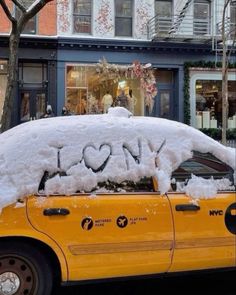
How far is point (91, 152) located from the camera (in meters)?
4.65

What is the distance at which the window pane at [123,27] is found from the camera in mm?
23344

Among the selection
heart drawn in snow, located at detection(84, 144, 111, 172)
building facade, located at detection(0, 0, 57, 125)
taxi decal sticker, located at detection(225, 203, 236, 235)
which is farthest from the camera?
building facade, located at detection(0, 0, 57, 125)

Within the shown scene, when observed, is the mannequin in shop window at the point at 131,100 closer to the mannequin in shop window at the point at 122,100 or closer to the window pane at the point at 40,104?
the mannequin in shop window at the point at 122,100

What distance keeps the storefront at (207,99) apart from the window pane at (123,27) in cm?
336

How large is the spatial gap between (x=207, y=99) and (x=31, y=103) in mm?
7964

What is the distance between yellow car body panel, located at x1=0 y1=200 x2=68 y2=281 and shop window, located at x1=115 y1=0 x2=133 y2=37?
1984 centimetres

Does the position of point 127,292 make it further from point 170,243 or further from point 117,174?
point 117,174

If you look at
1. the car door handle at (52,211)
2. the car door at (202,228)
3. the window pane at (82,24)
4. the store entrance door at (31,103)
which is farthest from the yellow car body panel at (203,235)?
the window pane at (82,24)

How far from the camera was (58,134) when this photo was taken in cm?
466

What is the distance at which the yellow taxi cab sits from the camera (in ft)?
14.4

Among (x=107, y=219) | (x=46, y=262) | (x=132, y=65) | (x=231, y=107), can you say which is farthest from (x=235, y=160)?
(x=231, y=107)

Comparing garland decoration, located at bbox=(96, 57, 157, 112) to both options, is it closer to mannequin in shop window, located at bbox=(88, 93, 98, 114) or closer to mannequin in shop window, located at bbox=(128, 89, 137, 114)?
mannequin in shop window, located at bbox=(128, 89, 137, 114)

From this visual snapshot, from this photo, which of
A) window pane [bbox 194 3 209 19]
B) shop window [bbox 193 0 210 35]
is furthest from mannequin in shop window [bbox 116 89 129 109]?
window pane [bbox 194 3 209 19]

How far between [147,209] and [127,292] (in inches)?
43.7
